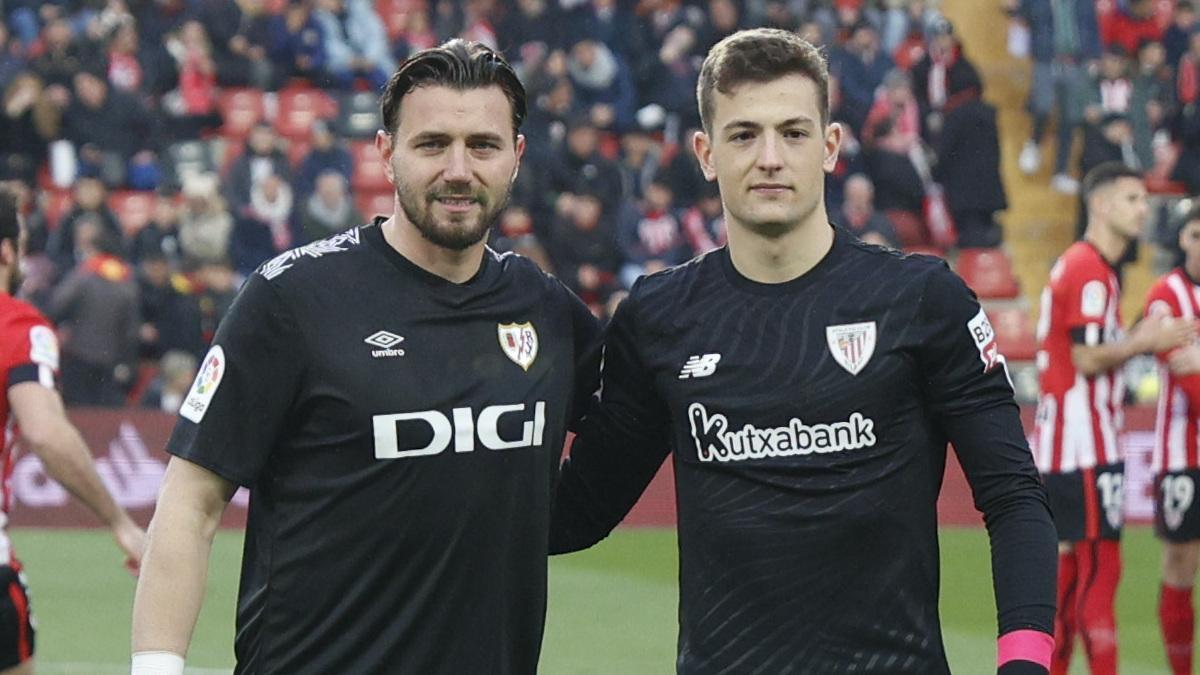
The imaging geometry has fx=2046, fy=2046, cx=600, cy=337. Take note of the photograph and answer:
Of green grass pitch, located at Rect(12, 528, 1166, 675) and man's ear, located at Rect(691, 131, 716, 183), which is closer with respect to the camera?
man's ear, located at Rect(691, 131, 716, 183)

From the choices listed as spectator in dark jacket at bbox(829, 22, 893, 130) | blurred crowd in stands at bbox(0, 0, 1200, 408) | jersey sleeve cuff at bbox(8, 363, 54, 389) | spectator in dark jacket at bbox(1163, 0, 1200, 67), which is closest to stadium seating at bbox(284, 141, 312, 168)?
blurred crowd in stands at bbox(0, 0, 1200, 408)

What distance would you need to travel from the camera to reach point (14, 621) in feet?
19.6

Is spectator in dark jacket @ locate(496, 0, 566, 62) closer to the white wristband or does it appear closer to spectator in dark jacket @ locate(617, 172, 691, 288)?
spectator in dark jacket @ locate(617, 172, 691, 288)

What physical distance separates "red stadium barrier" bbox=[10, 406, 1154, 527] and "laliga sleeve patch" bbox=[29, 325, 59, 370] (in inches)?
343

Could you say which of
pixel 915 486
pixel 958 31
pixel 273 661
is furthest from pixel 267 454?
pixel 958 31

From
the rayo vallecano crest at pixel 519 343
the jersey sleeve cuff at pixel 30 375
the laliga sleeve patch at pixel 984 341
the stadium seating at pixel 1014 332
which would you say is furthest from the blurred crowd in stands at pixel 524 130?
the laliga sleeve patch at pixel 984 341

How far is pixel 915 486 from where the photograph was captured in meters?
3.98

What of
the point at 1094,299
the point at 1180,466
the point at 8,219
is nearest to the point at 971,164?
the point at 1180,466

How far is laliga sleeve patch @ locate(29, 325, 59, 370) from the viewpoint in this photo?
6086 millimetres

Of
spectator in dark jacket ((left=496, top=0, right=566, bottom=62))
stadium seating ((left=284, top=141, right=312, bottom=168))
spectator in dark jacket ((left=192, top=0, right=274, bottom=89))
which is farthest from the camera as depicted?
spectator in dark jacket ((left=496, top=0, right=566, bottom=62))

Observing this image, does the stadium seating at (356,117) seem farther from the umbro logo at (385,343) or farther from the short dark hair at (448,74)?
the umbro logo at (385,343)

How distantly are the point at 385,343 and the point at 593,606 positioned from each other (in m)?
8.09

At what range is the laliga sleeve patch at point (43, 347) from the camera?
609 centimetres

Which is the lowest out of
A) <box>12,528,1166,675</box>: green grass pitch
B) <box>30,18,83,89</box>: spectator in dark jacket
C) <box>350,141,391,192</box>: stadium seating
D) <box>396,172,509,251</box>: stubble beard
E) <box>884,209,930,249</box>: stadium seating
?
<box>12,528,1166,675</box>: green grass pitch
